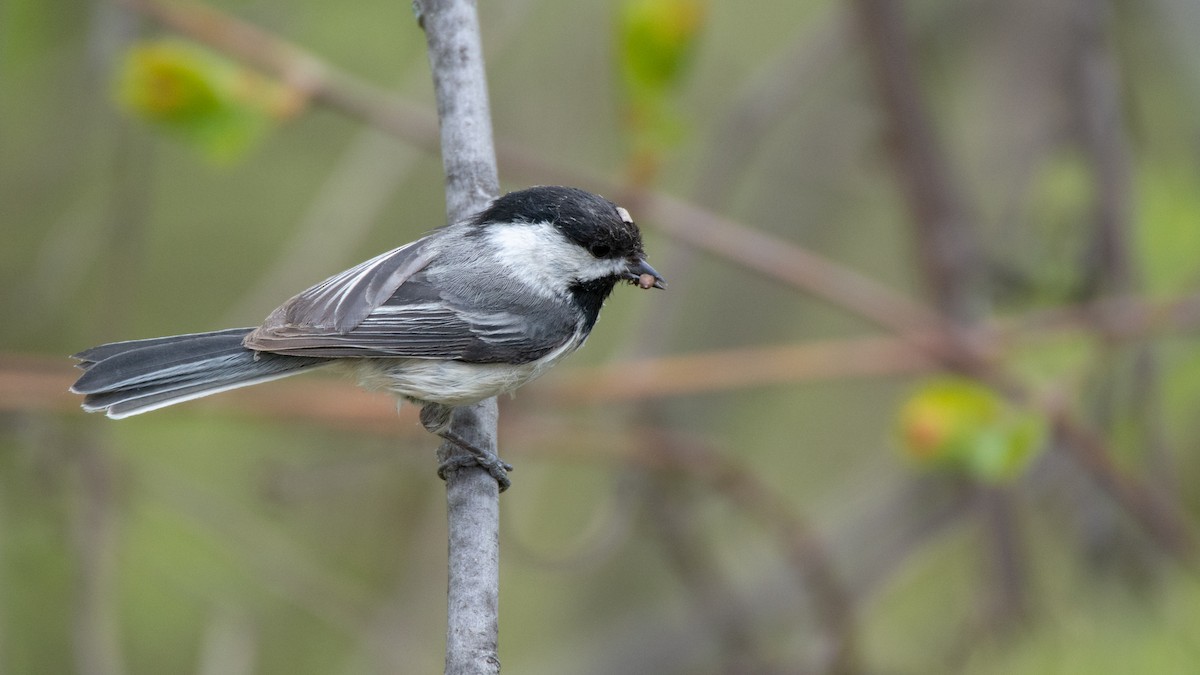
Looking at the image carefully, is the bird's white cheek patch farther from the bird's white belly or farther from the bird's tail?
the bird's tail

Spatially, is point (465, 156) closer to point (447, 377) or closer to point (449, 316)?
point (449, 316)

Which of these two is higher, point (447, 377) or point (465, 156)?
point (465, 156)

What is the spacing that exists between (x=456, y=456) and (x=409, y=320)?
34cm

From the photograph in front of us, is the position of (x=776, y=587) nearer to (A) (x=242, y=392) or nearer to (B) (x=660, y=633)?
(B) (x=660, y=633)

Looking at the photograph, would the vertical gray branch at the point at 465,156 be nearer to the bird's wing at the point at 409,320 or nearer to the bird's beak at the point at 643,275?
the bird's wing at the point at 409,320

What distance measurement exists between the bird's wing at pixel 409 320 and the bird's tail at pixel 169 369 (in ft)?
0.25

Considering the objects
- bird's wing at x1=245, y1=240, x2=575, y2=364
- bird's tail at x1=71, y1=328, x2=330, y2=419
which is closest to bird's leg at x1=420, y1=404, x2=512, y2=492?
bird's wing at x1=245, y1=240, x2=575, y2=364

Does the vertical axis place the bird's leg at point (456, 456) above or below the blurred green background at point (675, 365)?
below

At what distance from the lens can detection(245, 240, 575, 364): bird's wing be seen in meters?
2.31

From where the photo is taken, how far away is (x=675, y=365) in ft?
9.78

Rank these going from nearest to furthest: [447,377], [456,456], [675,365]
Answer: [456,456]
[447,377]
[675,365]

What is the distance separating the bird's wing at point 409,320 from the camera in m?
2.31

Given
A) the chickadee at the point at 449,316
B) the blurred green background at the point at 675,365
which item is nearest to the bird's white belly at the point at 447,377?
the chickadee at the point at 449,316

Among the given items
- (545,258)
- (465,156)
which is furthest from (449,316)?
(465,156)
